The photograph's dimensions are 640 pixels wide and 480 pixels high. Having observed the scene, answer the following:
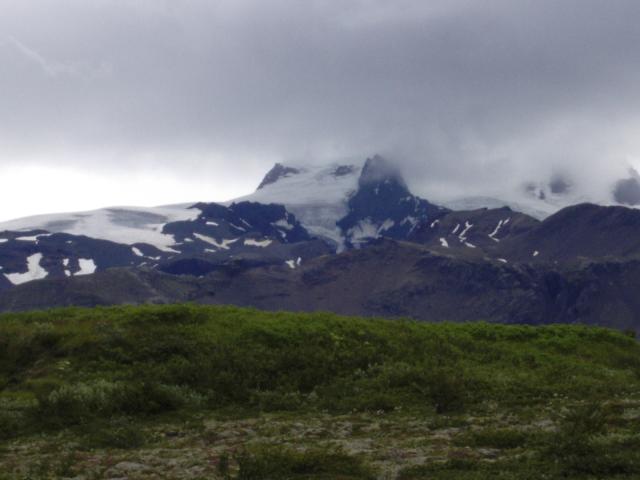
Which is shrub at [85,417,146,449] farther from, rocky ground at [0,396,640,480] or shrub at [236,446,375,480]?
shrub at [236,446,375,480]

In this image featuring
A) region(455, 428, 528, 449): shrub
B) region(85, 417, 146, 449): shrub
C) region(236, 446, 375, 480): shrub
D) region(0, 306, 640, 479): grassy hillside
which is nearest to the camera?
region(236, 446, 375, 480): shrub

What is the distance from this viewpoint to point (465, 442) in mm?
21547

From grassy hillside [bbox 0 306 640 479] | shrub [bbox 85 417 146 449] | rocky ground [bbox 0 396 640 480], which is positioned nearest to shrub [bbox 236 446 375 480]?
grassy hillside [bbox 0 306 640 479]

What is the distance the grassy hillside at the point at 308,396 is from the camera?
1933cm

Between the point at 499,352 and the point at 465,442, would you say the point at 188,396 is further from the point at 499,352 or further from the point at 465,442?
the point at 499,352

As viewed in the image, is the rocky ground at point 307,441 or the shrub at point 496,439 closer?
the rocky ground at point 307,441

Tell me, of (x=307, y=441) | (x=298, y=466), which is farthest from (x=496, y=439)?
(x=298, y=466)

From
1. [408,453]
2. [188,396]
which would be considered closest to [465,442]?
[408,453]

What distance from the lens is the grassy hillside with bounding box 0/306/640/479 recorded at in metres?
19.3

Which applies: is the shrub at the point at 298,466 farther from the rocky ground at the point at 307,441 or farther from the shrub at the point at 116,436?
the shrub at the point at 116,436

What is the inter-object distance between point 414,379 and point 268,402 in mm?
5359

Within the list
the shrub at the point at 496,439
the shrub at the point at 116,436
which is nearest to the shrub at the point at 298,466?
the shrub at the point at 496,439

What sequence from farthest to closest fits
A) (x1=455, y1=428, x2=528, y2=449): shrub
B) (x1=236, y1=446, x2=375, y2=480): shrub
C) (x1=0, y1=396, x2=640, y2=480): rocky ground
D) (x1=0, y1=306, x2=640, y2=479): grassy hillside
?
(x1=455, y1=428, x2=528, y2=449): shrub < (x1=0, y1=396, x2=640, y2=480): rocky ground < (x1=0, y1=306, x2=640, y2=479): grassy hillside < (x1=236, y1=446, x2=375, y2=480): shrub

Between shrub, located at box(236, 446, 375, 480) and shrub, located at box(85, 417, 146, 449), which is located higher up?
shrub, located at box(236, 446, 375, 480)
